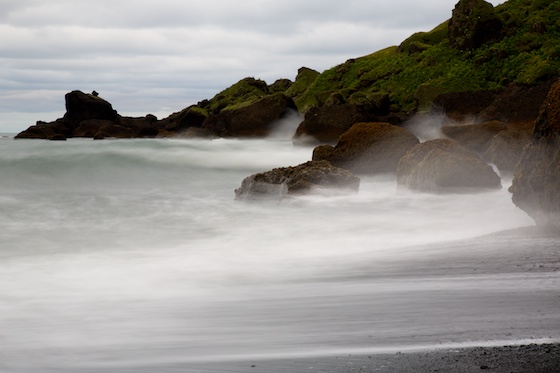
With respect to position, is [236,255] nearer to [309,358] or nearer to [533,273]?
[533,273]

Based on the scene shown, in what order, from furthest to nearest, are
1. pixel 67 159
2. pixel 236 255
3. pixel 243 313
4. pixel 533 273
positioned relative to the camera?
pixel 67 159 < pixel 236 255 < pixel 533 273 < pixel 243 313

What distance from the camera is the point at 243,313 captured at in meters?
5.47

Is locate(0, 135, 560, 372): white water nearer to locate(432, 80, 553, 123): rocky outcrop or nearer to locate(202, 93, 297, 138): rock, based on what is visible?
locate(432, 80, 553, 123): rocky outcrop

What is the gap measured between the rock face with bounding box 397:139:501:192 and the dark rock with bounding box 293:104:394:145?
15.8 metres

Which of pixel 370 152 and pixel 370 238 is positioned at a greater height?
pixel 370 152

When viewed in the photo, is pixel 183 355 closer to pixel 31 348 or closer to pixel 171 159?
pixel 31 348

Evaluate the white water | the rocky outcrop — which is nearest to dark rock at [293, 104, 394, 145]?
the rocky outcrop

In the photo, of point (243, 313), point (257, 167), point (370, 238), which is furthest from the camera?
point (257, 167)

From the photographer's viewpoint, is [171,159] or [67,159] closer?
[67,159]

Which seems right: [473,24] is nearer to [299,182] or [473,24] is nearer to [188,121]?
[188,121]

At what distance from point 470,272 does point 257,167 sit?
21620 mm

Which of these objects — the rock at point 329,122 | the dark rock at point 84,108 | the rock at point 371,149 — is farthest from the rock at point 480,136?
the dark rock at point 84,108

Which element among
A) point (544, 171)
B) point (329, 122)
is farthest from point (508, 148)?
point (329, 122)

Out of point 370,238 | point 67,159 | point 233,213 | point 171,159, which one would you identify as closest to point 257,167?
point 171,159
